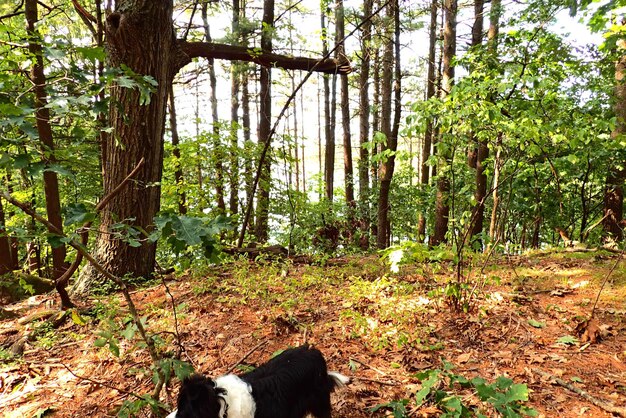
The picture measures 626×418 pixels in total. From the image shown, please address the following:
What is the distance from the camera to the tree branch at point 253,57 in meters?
6.61

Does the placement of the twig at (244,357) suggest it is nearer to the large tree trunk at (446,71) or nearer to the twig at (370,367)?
the twig at (370,367)

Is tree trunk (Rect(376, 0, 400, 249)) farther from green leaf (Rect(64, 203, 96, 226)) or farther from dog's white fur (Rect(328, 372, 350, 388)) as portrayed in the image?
green leaf (Rect(64, 203, 96, 226))

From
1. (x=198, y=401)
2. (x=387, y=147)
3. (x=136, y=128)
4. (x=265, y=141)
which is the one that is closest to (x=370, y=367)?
(x=198, y=401)

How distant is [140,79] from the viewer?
8.65ft

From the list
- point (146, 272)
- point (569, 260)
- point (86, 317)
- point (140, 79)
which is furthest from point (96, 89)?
point (569, 260)

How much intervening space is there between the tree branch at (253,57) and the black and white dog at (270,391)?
510 cm

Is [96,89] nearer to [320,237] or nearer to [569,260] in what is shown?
[569,260]

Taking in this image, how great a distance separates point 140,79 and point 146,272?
398 centimetres

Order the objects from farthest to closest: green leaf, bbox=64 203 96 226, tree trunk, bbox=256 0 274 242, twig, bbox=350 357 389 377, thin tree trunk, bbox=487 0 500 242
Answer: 1. tree trunk, bbox=256 0 274 242
2. thin tree trunk, bbox=487 0 500 242
3. twig, bbox=350 357 389 377
4. green leaf, bbox=64 203 96 226

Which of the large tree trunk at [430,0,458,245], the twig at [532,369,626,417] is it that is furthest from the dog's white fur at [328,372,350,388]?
the large tree trunk at [430,0,458,245]

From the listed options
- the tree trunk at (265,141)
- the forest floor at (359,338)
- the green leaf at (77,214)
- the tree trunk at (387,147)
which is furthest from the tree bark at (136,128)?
the tree trunk at (387,147)

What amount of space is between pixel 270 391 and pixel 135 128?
452 cm

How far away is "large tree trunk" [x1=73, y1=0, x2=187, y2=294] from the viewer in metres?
5.11

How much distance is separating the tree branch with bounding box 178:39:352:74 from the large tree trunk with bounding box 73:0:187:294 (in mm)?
801
